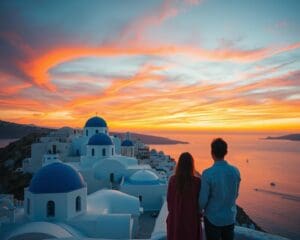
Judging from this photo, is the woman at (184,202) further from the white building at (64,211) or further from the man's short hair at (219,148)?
the white building at (64,211)

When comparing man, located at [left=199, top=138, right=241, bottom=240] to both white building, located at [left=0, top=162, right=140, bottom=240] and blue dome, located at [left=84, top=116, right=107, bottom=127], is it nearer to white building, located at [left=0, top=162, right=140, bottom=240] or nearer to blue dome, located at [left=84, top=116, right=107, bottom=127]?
white building, located at [left=0, top=162, right=140, bottom=240]

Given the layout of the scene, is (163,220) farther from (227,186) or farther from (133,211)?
(227,186)

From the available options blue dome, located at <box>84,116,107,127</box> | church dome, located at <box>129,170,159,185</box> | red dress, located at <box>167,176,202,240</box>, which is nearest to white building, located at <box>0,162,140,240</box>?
church dome, located at <box>129,170,159,185</box>

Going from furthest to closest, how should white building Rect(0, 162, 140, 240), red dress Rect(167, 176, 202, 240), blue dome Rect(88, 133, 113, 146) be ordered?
1. blue dome Rect(88, 133, 113, 146)
2. white building Rect(0, 162, 140, 240)
3. red dress Rect(167, 176, 202, 240)

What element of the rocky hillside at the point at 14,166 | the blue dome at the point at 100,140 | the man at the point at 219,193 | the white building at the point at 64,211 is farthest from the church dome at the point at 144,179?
the rocky hillside at the point at 14,166

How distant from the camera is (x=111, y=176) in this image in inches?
786

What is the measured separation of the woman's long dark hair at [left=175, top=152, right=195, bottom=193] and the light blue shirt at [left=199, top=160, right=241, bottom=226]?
16 centimetres

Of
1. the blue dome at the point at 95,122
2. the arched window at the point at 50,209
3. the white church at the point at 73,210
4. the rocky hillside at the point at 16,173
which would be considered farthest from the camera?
the rocky hillside at the point at 16,173

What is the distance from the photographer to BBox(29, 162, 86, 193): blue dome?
35.0 feet

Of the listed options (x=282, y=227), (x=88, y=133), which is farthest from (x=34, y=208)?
(x=282, y=227)

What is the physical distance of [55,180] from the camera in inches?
426

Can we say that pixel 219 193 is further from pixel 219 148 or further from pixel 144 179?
pixel 144 179

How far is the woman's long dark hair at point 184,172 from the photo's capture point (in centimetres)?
364

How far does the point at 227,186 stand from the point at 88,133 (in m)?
24.8
